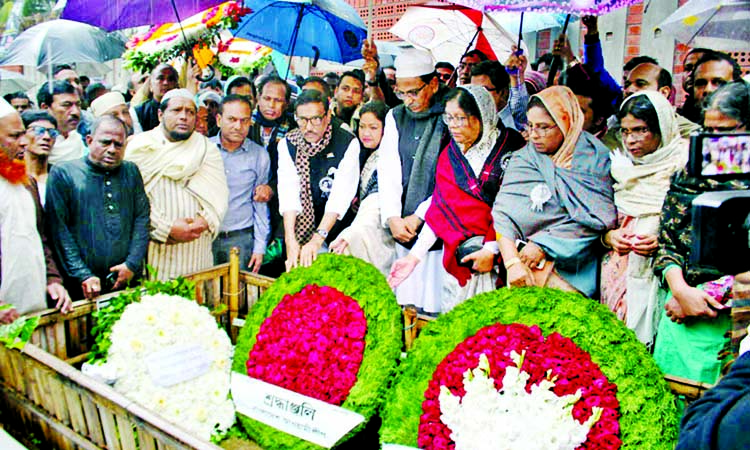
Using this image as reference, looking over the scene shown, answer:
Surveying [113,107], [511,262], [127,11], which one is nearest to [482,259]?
[511,262]

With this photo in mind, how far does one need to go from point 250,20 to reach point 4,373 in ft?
9.01

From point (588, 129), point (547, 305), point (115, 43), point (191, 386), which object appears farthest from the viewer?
point (115, 43)

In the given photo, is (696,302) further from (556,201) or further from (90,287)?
(90,287)

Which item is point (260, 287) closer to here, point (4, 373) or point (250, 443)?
point (250, 443)

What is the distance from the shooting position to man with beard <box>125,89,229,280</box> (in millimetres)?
4375

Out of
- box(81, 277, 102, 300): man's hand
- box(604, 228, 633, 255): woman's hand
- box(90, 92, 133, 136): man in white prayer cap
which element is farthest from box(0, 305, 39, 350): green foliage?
box(604, 228, 633, 255): woman's hand

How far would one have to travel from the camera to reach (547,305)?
2.99 m

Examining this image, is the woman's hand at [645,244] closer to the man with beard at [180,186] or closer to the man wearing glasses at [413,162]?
the man wearing glasses at [413,162]

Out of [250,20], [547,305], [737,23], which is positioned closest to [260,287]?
[250,20]

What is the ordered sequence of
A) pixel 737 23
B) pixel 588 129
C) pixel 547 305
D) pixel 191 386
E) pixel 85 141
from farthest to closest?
1. pixel 85 141
2. pixel 191 386
3. pixel 588 129
4. pixel 547 305
5. pixel 737 23

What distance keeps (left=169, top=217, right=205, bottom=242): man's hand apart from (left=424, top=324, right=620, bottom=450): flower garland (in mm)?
2329

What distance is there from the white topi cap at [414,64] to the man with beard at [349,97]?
14.5 inches

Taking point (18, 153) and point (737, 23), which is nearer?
point (737, 23)

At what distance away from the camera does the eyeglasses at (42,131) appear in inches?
159
